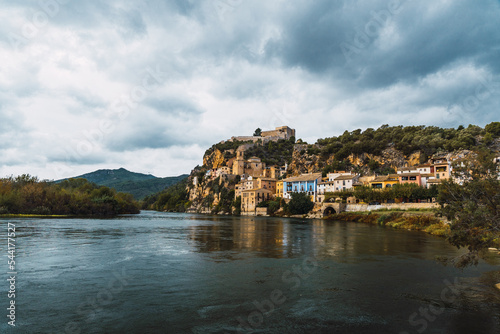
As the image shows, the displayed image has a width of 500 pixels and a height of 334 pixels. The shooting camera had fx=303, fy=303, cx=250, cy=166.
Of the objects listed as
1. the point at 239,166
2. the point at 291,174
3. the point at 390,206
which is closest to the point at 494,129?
the point at 390,206

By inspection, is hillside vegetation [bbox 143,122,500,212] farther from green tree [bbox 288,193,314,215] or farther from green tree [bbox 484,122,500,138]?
green tree [bbox 288,193,314,215]

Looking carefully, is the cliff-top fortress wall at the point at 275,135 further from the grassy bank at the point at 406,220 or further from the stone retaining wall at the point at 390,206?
the grassy bank at the point at 406,220

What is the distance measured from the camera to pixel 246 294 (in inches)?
424

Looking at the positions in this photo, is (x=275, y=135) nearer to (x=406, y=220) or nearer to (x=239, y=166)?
(x=239, y=166)

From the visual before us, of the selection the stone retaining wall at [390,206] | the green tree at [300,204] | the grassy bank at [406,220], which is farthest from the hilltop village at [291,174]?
the grassy bank at [406,220]

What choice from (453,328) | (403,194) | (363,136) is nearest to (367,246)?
(453,328)

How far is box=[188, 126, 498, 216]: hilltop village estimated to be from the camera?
68625mm

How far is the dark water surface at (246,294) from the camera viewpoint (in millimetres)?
8188

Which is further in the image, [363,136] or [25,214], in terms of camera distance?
[363,136]

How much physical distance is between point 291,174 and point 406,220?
218 ft

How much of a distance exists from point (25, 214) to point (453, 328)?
7175 cm

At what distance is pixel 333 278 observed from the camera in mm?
13195

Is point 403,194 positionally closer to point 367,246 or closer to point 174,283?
point 367,246

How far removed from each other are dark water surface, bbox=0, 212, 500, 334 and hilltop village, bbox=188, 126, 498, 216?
34.7m
